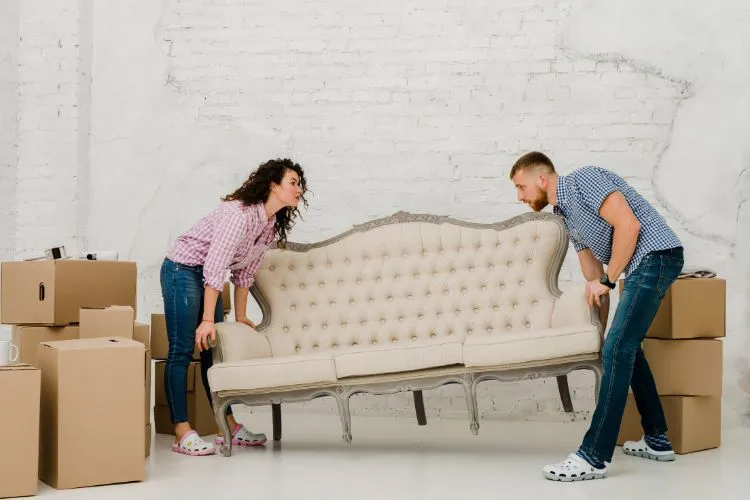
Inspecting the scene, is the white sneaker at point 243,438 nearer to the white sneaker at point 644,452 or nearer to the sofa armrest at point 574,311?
the sofa armrest at point 574,311

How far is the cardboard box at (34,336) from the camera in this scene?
3.84 meters

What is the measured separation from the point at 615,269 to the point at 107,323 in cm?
202

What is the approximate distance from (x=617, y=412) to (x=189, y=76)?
3.30m

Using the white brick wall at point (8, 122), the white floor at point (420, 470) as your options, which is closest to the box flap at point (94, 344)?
the white floor at point (420, 470)

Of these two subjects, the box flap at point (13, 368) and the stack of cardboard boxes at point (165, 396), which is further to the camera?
the stack of cardboard boxes at point (165, 396)

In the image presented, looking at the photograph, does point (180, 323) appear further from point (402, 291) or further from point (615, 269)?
point (615, 269)

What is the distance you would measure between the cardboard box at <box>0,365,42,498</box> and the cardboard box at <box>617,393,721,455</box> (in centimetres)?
242

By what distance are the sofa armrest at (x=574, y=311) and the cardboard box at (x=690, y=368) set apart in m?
0.45

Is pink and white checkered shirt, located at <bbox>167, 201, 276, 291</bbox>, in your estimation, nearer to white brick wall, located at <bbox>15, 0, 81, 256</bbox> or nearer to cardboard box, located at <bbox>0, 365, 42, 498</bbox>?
cardboard box, located at <bbox>0, 365, 42, 498</bbox>

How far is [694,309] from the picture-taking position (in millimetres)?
3840

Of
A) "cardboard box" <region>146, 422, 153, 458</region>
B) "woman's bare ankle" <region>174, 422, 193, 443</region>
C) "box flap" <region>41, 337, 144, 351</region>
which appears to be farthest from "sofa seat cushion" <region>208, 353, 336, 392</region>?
"box flap" <region>41, 337, 144, 351</region>

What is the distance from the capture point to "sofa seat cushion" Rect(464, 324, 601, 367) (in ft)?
11.5

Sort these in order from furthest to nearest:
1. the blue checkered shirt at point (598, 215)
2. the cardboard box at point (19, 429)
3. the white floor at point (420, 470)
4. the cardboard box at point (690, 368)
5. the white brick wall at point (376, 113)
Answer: the white brick wall at point (376, 113), the cardboard box at point (690, 368), the blue checkered shirt at point (598, 215), the white floor at point (420, 470), the cardboard box at point (19, 429)

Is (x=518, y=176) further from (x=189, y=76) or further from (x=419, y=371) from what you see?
(x=189, y=76)
